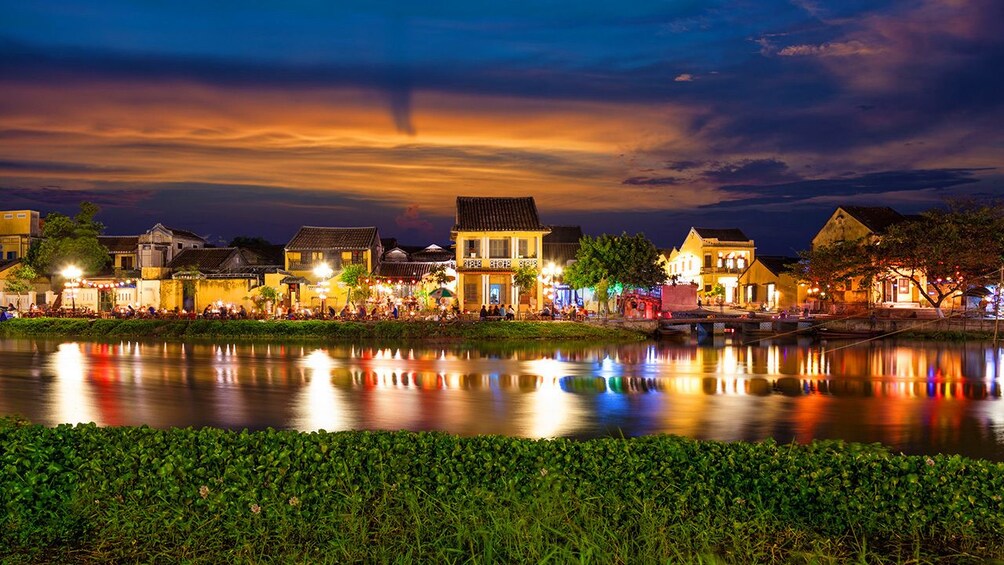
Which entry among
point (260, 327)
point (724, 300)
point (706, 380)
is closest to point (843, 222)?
point (724, 300)

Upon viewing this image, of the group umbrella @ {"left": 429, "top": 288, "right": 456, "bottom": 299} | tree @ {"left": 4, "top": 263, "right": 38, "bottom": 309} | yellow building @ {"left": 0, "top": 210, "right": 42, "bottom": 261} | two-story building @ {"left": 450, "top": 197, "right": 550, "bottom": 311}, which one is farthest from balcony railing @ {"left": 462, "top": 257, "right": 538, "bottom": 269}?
yellow building @ {"left": 0, "top": 210, "right": 42, "bottom": 261}

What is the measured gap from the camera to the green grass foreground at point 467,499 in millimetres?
6980

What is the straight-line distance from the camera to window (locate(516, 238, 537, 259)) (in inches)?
1993

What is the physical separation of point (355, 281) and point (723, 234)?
41.7m

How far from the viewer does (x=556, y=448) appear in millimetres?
8172

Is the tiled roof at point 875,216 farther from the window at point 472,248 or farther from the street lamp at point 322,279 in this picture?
the street lamp at point 322,279

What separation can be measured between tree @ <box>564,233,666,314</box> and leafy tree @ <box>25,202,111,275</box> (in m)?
40.2

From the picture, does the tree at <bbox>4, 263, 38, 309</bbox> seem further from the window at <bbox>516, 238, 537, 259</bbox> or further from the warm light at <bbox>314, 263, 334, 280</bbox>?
the window at <bbox>516, 238, 537, 259</bbox>

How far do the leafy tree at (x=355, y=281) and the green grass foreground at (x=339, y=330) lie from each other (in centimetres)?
729

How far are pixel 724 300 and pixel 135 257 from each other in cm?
5396

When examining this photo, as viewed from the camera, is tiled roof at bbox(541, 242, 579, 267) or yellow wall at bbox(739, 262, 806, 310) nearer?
yellow wall at bbox(739, 262, 806, 310)

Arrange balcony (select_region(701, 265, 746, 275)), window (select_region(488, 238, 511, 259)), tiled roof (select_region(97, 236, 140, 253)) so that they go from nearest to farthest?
window (select_region(488, 238, 511, 259)) → tiled roof (select_region(97, 236, 140, 253)) → balcony (select_region(701, 265, 746, 275))

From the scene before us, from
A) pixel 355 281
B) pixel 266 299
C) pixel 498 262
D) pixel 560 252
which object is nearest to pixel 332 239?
pixel 266 299

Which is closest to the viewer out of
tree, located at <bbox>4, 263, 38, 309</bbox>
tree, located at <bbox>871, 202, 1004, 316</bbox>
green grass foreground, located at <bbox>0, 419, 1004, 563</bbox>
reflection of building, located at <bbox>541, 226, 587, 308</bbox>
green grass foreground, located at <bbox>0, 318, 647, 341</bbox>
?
green grass foreground, located at <bbox>0, 419, 1004, 563</bbox>
